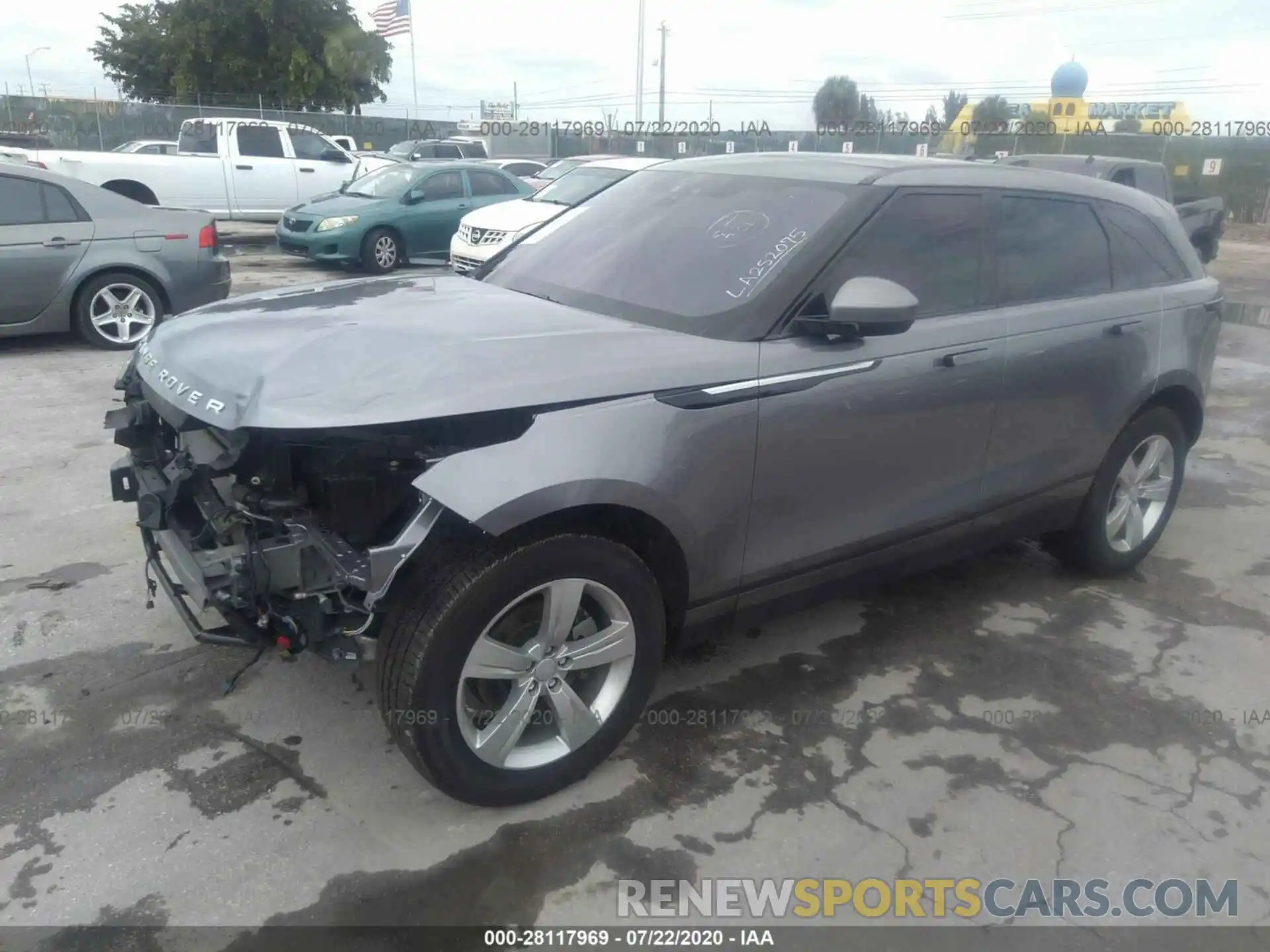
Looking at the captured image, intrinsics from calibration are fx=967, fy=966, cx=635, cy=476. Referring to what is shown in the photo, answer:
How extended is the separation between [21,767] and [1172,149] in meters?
30.0

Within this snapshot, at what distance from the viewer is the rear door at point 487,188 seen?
560 inches

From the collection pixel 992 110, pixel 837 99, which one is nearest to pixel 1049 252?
pixel 992 110

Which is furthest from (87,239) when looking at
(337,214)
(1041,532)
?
(1041,532)

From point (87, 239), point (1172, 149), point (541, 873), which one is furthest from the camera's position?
point (1172, 149)

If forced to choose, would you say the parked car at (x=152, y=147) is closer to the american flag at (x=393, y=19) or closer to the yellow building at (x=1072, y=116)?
the american flag at (x=393, y=19)

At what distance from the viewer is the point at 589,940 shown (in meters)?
2.43

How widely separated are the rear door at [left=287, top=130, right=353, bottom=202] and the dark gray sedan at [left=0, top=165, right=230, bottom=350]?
9057 millimetres

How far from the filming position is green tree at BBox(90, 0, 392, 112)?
36.5 metres

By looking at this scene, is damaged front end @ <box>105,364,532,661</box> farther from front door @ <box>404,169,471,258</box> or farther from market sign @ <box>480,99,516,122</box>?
market sign @ <box>480,99,516,122</box>

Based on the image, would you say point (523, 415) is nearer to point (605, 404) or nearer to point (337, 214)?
point (605, 404)

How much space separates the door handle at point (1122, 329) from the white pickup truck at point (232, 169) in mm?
13171

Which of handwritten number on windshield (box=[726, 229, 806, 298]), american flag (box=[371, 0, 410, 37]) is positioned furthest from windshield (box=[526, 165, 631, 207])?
american flag (box=[371, 0, 410, 37])

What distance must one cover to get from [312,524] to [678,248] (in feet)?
5.34

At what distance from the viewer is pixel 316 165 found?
17.0 m
